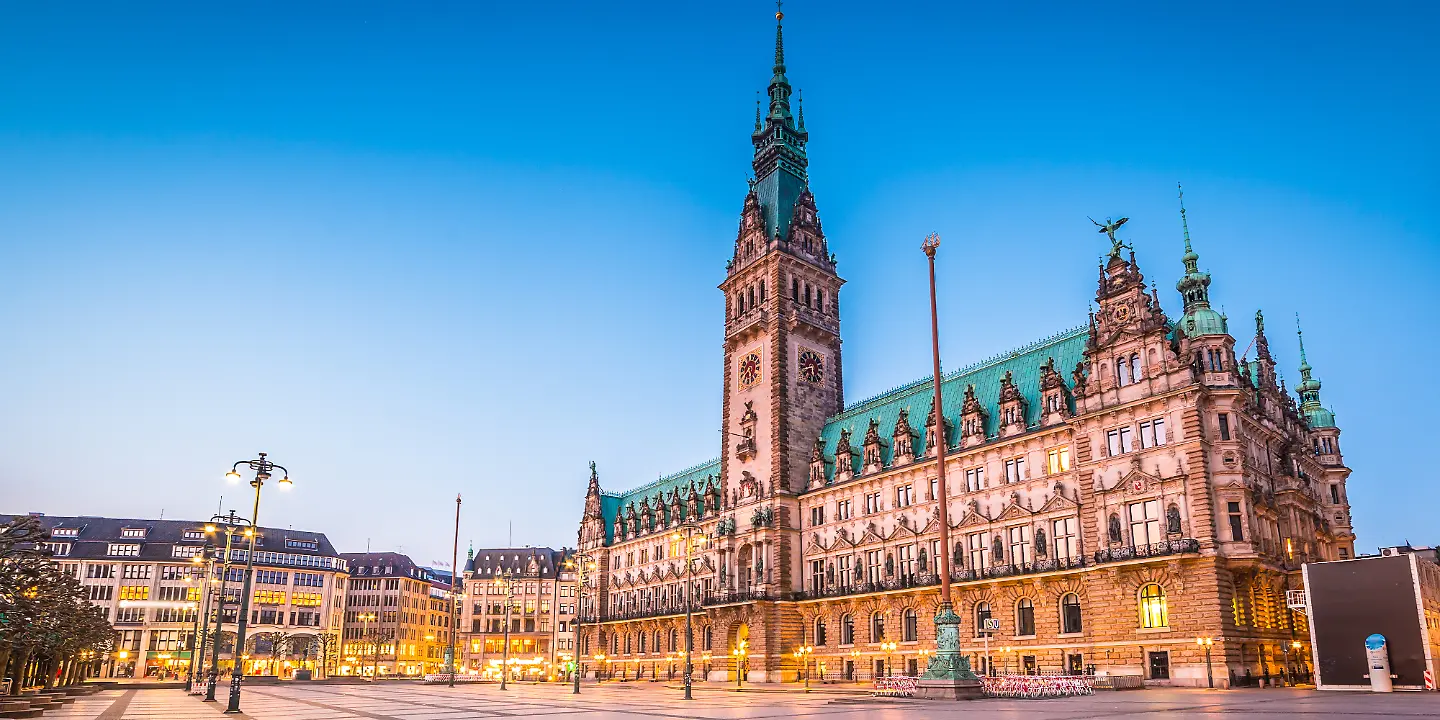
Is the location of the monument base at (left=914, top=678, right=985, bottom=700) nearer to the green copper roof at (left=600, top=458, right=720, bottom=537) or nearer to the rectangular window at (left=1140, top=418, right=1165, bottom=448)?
the rectangular window at (left=1140, top=418, right=1165, bottom=448)

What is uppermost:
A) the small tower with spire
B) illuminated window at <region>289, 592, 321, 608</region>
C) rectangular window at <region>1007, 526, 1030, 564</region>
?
the small tower with spire

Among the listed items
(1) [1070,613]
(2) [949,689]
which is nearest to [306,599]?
(1) [1070,613]

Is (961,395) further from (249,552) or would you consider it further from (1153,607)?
(249,552)

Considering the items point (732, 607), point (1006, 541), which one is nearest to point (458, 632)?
point (732, 607)

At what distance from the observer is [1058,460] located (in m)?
66.1

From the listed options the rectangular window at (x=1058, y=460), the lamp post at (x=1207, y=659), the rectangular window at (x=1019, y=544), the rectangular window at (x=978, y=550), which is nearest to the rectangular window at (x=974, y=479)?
the rectangular window at (x=978, y=550)

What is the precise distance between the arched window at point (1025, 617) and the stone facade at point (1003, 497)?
0.65ft

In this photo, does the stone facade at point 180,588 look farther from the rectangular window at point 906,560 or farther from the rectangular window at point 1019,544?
the rectangular window at point 1019,544

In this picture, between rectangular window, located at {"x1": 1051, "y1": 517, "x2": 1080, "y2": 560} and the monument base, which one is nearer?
the monument base

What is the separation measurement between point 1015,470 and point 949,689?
3317cm

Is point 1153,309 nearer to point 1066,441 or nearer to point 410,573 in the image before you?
point 1066,441

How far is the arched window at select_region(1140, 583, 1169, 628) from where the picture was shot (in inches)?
2249

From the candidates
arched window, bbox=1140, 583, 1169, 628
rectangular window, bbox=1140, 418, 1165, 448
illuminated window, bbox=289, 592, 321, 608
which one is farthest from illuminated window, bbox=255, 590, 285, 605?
rectangular window, bbox=1140, 418, 1165, 448

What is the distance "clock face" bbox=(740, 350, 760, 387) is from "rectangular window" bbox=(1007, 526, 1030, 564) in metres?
33.8
